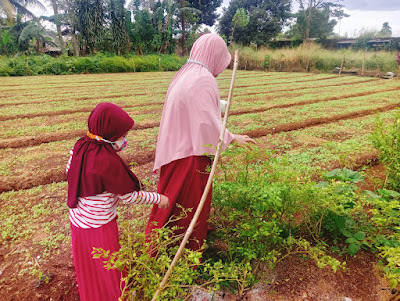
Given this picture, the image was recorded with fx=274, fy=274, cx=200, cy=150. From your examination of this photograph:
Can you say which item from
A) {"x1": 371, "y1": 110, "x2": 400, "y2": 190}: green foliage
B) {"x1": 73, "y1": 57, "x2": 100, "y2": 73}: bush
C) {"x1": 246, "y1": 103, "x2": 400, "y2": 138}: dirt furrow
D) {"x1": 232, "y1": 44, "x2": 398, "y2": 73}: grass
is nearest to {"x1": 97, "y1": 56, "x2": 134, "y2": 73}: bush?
{"x1": 73, "y1": 57, "x2": 100, "y2": 73}: bush

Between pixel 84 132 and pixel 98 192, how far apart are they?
4.73 metres

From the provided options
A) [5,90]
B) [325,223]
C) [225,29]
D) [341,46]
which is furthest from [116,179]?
[225,29]

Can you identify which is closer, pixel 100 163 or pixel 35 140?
pixel 100 163

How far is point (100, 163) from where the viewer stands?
56.0 inches

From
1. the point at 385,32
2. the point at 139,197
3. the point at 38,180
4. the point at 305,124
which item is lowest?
the point at 38,180

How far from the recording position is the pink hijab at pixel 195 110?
180cm

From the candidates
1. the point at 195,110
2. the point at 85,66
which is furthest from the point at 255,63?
the point at 195,110

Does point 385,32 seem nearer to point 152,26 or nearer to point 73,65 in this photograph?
point 152,26

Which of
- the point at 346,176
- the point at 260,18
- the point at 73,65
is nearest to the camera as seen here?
the point at 346,176

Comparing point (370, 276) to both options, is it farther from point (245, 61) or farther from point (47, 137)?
point (245, 61)

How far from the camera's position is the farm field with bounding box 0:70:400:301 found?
208 cm

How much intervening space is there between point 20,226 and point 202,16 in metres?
29.3

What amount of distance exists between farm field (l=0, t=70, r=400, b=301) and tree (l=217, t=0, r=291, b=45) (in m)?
16.3

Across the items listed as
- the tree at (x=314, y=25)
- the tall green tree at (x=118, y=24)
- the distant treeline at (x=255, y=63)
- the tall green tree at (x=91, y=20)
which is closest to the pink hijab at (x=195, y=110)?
the distant treeline at (x=255, y=63)
